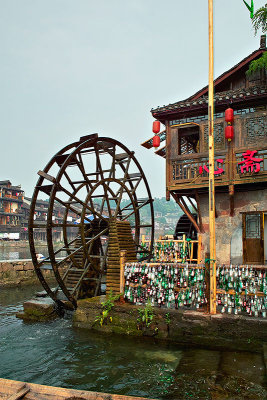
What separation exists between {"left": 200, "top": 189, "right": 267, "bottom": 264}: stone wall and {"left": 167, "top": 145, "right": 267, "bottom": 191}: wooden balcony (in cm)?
93

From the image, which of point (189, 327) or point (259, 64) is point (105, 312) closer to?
point (189, 327)

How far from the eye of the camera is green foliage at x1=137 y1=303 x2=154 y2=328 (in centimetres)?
716

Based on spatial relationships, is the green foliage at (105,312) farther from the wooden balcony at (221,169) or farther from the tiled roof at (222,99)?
the tiled roof at (222,99)

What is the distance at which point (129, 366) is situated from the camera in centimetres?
579

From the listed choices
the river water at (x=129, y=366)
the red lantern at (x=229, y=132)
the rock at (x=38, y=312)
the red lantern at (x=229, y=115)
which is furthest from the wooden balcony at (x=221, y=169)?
the river water at (x=129, y=366)

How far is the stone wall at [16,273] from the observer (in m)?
15.5

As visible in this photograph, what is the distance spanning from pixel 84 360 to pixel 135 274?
239cm

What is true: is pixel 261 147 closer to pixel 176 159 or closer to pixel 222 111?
pixel 222 111

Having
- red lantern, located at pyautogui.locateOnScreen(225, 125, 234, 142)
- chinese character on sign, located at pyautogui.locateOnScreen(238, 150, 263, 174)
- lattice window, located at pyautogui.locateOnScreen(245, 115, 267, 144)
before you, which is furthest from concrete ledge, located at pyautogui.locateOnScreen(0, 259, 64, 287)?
lattice window, located at pyautogui.locateOnScreen(245, 115, 267, 144)

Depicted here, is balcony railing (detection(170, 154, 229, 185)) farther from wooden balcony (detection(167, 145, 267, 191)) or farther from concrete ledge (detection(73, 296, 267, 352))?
concrete ledge (detection(73, 296, 267, 352))

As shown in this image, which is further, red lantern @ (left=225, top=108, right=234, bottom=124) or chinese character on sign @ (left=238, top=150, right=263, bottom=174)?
red lantern @ (left=225, top=108, right=234, bottom=124)

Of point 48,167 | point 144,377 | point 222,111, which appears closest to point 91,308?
point 144,377

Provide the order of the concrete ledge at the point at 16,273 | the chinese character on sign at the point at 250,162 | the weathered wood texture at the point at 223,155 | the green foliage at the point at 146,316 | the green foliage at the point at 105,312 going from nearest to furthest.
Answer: the green foliage at the point at 146,316 < the green foliage at the point at 105,312 < the chinese character on sign at the point at 250,162 < the weathered wood texture at the point at 223,155 < the concrete ledge at the point at 16,273

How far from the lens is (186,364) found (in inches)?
223
